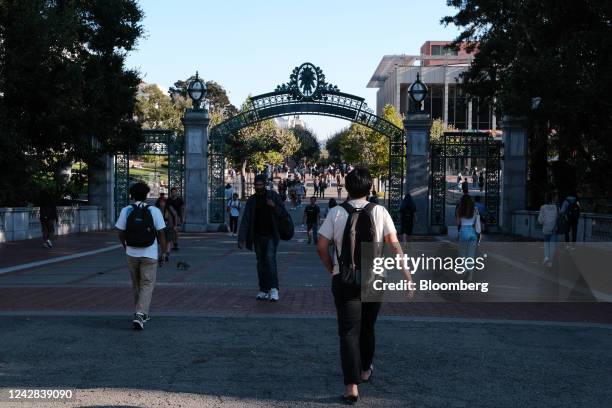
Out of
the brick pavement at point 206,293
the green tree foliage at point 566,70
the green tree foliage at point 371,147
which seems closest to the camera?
the brick pavement at point 206,293

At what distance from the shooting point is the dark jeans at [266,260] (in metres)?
11.1

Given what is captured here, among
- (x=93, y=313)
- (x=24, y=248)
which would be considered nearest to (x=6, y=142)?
(x=24, y=248)

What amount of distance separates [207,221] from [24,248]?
29.7ft

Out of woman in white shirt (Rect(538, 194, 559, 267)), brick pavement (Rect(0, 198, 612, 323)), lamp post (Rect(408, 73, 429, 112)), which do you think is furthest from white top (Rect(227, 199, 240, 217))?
woman in white shirt (Rect(538, 194, 559, 267))

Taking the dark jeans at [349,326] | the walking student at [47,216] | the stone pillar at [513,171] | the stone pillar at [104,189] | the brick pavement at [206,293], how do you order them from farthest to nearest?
the stone pillar at [104,189]
the stone pillar at [513,171]
the walking student at [47,216]
the brick pavement at [206,293]
the dark jeans at [349,326]

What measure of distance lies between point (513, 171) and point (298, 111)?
7910 millimetres

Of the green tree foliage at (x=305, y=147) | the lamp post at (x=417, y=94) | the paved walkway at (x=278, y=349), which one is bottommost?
the paved walkway at (x=278, y=349)

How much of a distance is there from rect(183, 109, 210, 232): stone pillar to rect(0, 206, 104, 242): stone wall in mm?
3678

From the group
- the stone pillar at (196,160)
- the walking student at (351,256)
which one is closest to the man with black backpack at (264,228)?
the walking student at (351,256)

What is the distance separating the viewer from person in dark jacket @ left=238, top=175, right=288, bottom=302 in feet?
36.3

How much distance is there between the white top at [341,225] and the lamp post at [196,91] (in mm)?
23111

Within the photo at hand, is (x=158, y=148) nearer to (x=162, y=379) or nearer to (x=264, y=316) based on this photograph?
(x=264, y=316)

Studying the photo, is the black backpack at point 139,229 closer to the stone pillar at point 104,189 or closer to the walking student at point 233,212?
the walking student at point 233,212

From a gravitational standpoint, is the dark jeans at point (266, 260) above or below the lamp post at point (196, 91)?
below
